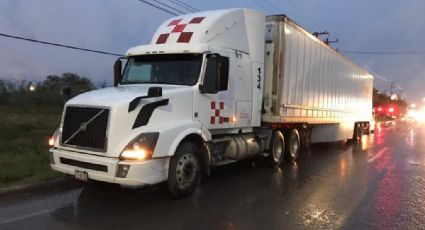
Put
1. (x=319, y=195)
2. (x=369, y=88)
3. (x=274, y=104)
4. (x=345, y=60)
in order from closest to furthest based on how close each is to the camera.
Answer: (x=319, y=195) → (x=274, y=104) → (x=345, y=60) → (x=369, y=88)

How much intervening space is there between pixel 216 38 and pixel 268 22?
8.35 ft

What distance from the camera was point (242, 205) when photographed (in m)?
7.17

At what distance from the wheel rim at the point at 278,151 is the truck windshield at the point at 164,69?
4120 millimetres

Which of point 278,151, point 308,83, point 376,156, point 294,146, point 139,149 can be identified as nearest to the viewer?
point 139,149


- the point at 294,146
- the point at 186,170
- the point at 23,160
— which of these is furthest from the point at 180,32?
the point at 294,146

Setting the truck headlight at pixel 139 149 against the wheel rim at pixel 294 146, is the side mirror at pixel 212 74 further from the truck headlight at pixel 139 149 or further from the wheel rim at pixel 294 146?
the wheel rim at pixel 294 146

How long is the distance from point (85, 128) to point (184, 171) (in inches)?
69.9

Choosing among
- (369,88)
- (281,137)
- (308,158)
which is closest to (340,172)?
(281,137)

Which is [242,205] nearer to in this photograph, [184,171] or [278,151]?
[184,171]

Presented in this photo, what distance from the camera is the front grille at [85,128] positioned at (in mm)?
6758

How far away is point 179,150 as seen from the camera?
7328mm

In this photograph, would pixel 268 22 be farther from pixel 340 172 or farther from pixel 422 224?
pixel 422 224

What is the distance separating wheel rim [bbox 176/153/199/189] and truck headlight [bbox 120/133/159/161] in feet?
2.53

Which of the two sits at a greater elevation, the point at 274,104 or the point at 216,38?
the point at 216,38
